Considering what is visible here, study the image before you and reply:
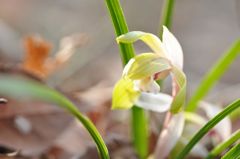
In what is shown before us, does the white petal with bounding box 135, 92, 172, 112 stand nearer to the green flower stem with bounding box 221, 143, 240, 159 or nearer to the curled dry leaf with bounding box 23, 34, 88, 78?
the green flower stem with bounding box 221, 143, 240, 159

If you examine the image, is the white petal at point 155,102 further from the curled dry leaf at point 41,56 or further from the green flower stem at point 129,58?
the curled dry leaf at point 41,56

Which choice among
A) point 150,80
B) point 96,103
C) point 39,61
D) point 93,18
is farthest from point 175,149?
point 93,18

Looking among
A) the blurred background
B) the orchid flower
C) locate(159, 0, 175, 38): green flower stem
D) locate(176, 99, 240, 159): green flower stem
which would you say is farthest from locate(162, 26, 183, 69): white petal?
the blurred background

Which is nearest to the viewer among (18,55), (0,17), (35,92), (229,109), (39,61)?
(35,92)

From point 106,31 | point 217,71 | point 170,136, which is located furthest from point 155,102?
point 106,31

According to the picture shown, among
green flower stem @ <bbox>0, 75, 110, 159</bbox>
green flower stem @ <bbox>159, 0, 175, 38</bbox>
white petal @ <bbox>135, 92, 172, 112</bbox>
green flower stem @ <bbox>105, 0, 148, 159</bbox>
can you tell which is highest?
green flower stem @ <bbox>159, 0, 175, 38</bbox>

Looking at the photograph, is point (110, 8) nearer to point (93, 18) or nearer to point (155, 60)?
point (155, 60)
